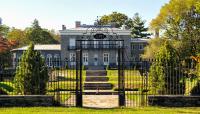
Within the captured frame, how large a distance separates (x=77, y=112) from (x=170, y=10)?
130 ft

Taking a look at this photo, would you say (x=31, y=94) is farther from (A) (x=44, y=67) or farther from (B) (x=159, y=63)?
(B) (x=159, y=63)

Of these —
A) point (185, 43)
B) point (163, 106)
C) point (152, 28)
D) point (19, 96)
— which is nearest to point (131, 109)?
point (163, 106)

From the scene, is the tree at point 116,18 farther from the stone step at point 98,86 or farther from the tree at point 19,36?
the stone step at point 98,86

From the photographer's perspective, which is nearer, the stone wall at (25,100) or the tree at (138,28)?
the stone wall at (25,100)

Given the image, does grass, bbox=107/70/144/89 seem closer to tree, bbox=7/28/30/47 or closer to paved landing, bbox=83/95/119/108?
paved landing, bbox=83/95/119/108

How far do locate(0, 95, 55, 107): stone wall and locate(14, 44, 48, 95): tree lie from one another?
1.10 meters

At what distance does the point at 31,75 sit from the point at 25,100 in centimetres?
149

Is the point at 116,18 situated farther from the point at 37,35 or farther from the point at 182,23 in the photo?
the point at 182,23

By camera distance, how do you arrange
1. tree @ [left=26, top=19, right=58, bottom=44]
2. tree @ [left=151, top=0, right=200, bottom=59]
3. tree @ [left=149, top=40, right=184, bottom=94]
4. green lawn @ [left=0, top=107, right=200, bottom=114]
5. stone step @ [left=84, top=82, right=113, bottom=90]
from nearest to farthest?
green lawn @ [left=0, top=107, right=200, bottom=114] → tree @ [left=149, top=40, right=184, bottom=94] → stone step @ [left=84, top=82, right=113, bottom=90] → tree @ [left=151, top=0, right=200, bottom=59] → tree @ [left=26, top=19, right=58, bottom=44]

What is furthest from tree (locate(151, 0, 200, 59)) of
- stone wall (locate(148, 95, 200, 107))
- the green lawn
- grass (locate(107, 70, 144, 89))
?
the green lawn

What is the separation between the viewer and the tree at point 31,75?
1772 centimetres

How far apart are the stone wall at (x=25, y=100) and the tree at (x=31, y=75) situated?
110 centimetres

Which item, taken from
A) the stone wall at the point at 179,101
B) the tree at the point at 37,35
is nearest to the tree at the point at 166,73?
the stone wall at the point at 179,101

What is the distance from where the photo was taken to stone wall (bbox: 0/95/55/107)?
54.3ft
